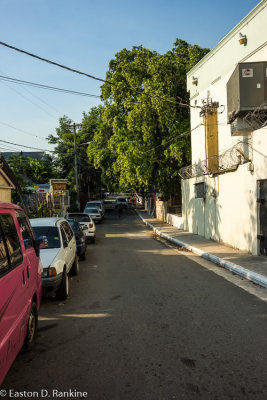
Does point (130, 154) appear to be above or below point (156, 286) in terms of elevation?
above

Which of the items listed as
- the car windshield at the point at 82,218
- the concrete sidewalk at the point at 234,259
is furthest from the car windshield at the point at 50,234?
the car windshield at the point at 82,218

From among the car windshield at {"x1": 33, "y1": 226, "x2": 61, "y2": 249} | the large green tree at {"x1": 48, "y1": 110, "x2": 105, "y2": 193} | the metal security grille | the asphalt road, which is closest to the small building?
the car windshield at {"x1": 33, "y1": 226, "x2": 61, "y2": 249}

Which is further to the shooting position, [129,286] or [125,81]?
[125,81]

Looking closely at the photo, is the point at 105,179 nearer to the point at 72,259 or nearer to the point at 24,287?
the point at 72,259

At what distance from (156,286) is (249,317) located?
268 centimetres

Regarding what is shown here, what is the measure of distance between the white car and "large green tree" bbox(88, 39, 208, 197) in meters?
16.8

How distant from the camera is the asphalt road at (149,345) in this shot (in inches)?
140

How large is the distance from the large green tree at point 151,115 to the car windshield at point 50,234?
17.0m

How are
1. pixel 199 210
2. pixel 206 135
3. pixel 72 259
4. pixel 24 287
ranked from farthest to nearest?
pixel 199 210 < pixel 206 135 < pixel 72 259 < pixel 24 287

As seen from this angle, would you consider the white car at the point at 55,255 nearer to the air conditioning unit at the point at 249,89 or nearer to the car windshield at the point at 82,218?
the air conditioning unit at the point at 249,89

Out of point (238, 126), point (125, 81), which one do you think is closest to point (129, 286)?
point (238, 126)

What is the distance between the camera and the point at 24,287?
4043 mm

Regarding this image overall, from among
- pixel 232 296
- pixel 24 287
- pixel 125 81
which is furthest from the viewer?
pixel 125 81

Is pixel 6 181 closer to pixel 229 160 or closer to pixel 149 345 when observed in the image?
pixel 229 160
